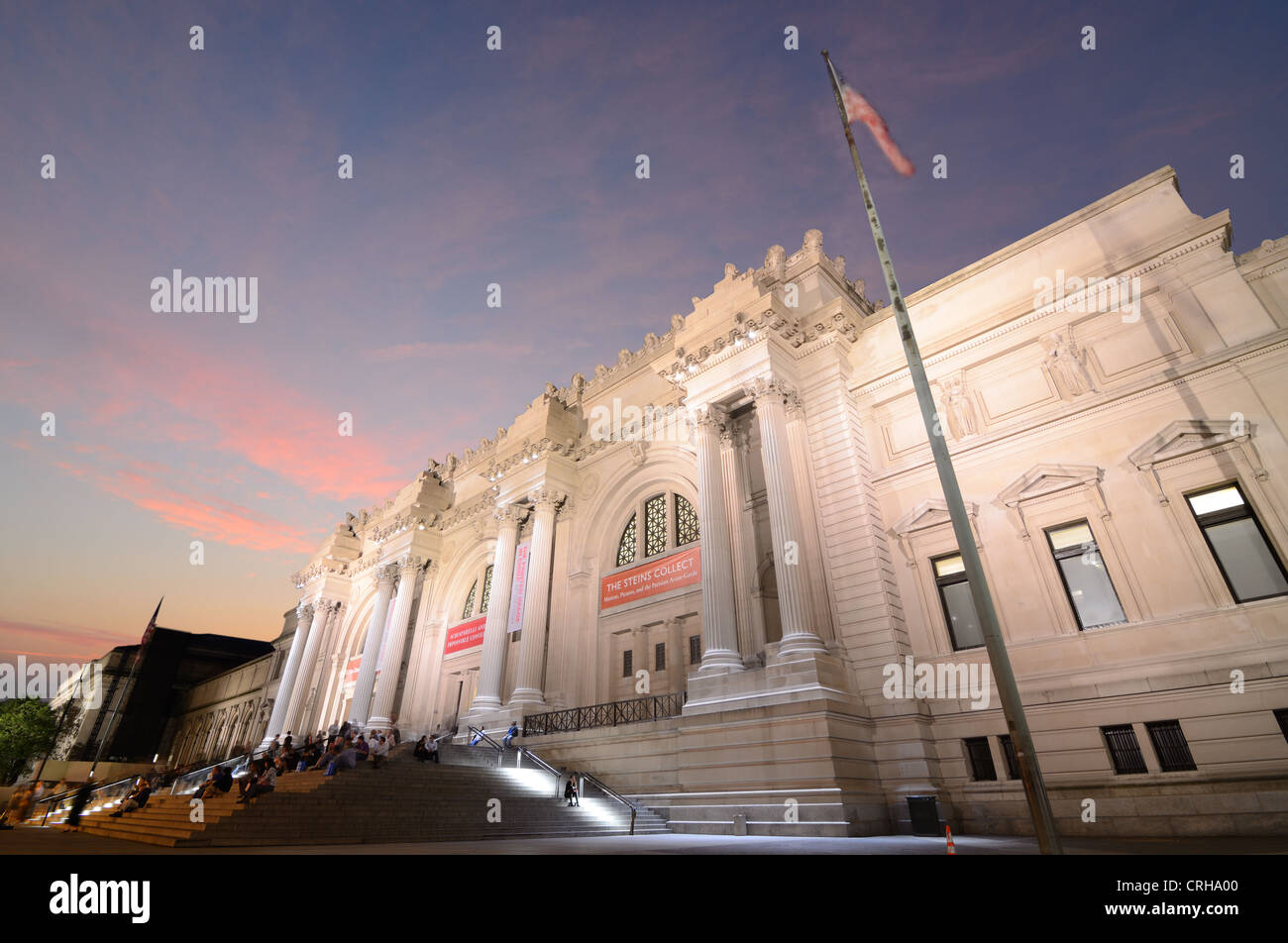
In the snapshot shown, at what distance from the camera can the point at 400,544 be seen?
34000mm

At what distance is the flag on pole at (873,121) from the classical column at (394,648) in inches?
1166

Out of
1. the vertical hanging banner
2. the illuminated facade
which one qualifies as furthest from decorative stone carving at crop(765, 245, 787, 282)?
the vertical hanging banner

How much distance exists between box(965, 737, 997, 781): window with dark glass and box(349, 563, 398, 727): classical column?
2710 centimetres

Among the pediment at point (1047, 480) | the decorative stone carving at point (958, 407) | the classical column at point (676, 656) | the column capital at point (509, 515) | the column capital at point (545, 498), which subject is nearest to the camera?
the pediment at point (1047, 480)

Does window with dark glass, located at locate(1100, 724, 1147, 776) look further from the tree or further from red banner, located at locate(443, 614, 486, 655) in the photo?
the tree

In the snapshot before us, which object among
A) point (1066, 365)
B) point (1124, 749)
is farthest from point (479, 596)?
point (1066, 365)

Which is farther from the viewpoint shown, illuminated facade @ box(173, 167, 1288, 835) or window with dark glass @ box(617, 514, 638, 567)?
window with dark glass @ box(617, 514, 638, 567)

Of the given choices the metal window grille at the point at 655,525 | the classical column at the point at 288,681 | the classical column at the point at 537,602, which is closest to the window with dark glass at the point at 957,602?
the metal window grille at the point at 655,525

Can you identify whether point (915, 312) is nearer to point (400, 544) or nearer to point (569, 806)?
point (569, 806)

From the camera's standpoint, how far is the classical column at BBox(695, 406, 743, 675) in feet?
56.6

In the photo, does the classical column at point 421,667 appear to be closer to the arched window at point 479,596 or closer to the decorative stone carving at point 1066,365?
the arched window at point 479,596

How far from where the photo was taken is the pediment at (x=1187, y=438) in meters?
13.2

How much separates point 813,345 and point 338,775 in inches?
735

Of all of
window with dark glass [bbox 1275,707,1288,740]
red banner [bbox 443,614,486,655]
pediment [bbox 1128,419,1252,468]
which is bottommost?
window with dark glass [bbox 1275,707,1288,740]
